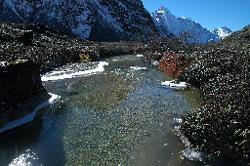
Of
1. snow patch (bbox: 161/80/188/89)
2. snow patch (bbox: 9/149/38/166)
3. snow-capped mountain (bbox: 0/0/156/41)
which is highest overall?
snow-capped mountain (bbox: 0/0/156/41)

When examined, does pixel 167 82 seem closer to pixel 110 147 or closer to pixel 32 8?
pixel 110 147

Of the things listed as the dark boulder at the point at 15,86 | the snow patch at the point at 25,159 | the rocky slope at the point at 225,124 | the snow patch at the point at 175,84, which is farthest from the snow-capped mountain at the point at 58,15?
the snow patch at the point at 25,159

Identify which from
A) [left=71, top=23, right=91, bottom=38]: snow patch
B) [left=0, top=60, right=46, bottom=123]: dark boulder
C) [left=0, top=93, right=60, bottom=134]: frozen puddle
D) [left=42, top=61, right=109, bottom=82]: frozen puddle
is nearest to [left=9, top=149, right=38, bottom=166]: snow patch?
[left=0, top=93, right=60, bottom=134]: frozen puddle

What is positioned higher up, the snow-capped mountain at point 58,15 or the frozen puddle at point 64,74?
the snow-capped mountain at point 58,15

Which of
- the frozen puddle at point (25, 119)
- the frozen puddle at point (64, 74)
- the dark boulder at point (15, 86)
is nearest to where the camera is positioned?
the frozen puddle at point (25, 119)

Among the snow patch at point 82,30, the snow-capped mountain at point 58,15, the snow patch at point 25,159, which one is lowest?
the snow patch at point 25,159

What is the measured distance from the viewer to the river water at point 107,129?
24109mm

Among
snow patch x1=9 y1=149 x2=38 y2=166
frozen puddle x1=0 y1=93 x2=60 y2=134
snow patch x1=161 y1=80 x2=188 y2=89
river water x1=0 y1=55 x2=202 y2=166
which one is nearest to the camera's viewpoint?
snow patch x1=9 y1=149 x2=38 y2=166

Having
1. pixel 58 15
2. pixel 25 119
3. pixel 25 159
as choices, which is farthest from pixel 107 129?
pixel 58 15

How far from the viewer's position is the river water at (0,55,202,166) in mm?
24109

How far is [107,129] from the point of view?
2930cm

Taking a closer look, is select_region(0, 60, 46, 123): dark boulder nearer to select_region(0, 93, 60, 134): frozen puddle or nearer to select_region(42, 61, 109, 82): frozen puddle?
select_region(0, 93, 60, 134): frozen puddle

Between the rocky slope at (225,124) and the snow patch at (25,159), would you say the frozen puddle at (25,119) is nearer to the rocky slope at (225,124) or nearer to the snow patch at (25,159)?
the snow patch at (25,159)

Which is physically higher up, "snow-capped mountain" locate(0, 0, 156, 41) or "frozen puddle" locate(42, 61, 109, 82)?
"snow-capped mountain" locate(0, 0, 156, 41)
